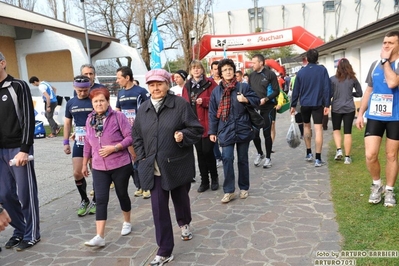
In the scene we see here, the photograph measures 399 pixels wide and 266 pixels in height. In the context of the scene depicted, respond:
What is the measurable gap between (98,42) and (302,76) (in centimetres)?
1699

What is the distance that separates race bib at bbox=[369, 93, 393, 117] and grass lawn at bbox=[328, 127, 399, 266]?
45.3 inches

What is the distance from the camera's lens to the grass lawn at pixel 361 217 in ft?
11.6

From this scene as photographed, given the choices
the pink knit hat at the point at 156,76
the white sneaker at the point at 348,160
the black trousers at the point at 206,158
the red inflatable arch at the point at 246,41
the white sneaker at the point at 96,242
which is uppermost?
the red inflatable arch at the point at 246,41

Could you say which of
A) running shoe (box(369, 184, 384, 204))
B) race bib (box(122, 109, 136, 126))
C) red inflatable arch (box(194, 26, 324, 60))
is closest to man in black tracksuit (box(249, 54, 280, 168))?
race bib (box(122, 109, 136, 126))

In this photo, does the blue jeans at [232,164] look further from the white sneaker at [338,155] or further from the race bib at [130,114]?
the white sneaker at [338,155]

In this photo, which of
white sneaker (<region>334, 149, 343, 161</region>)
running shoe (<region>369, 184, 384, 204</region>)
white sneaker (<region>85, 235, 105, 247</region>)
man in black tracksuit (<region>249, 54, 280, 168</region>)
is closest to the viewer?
white sneaker (<region>85, 235, 105, 247</region>)

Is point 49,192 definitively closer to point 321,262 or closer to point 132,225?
point 132,225

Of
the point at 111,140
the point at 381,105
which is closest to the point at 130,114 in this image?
the point at 111,140

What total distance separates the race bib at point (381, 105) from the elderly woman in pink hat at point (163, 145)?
221 centimetres

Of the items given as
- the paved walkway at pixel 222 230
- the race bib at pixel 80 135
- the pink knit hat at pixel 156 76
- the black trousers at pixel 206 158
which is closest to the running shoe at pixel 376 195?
the paved walkway at pixel 222 230

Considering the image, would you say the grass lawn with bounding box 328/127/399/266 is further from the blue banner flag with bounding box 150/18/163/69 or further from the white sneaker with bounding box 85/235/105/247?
the blue banner flag with bounding box 150/18/163/69

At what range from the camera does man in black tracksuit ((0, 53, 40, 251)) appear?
402 centimetres

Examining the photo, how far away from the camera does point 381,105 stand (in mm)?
4266

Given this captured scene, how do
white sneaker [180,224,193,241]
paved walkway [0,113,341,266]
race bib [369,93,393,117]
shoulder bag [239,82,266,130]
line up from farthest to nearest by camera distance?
1. shoulder bag [239,82,266,130]
2. race bib [369,93,393,117]
3. white sneaker [180,224,193,241]
4. paved walkway [0,113,341,266]
